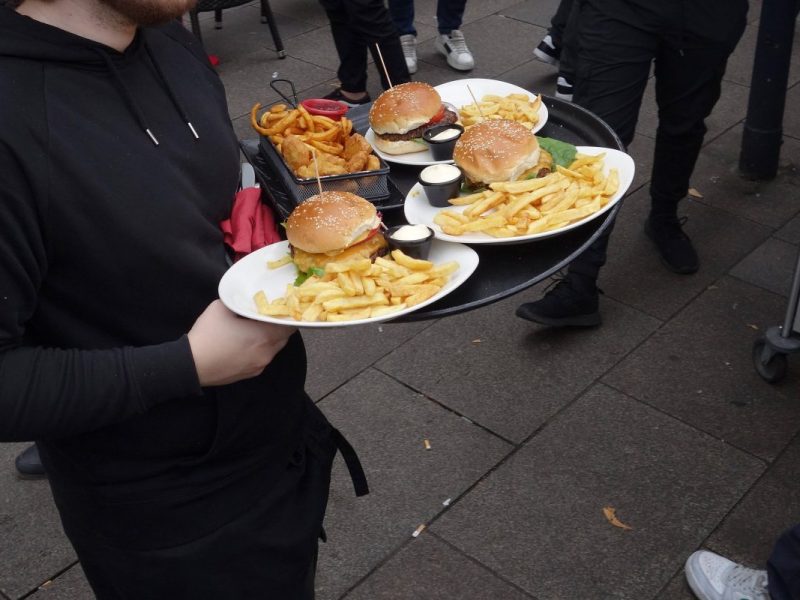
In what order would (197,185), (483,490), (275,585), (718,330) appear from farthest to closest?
(718,330), (483,490), (275,585), (197,185)

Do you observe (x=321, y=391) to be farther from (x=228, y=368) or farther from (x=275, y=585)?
(x=228, y=368)

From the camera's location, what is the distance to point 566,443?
3922 mm

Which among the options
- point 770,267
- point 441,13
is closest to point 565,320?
point 770,267

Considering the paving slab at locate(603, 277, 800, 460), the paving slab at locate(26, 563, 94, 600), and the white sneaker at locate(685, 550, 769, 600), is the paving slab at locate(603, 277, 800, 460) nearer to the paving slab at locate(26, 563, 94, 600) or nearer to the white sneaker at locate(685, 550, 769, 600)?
the white sneaker at locate(685, 550, 769, 600)

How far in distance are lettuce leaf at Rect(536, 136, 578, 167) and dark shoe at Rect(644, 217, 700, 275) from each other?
2.72 metres

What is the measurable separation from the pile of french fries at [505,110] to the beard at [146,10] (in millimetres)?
1116

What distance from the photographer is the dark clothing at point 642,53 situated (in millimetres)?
3988

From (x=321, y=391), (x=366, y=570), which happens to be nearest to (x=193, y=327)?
(x=366, y=570)

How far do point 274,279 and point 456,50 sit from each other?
18.5 ft

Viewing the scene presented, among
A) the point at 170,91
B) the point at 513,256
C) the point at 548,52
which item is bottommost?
the point at 548,52

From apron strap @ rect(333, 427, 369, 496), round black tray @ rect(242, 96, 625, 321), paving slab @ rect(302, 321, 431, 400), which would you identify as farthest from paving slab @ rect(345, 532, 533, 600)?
round black tray @ rect(242, 96, 625, 321)

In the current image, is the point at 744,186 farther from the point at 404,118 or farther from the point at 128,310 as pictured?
the point at 128,310

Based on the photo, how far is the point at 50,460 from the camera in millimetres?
1992

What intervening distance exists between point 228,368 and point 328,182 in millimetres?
677
